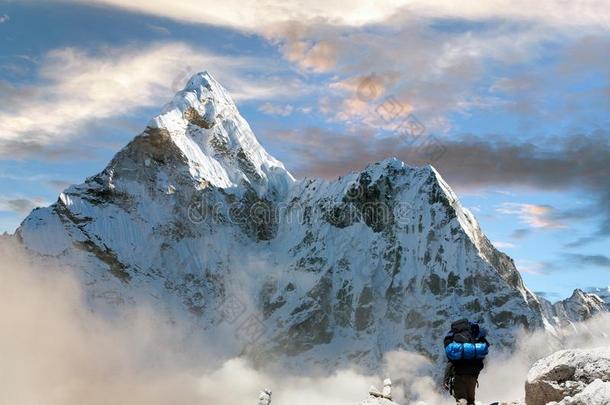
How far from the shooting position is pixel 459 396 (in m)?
17.8

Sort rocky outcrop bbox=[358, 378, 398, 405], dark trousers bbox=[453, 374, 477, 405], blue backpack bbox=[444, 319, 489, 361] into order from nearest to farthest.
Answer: rocky outcrop bbox=[358, 378, 398, 405] < blue backpack bbox=[444, 319, 489, 361] < dark trousers bbox=[453, 374, 477, 405]

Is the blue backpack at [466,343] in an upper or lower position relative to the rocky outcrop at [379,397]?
upper

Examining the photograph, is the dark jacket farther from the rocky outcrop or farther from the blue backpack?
the rocky outcrop

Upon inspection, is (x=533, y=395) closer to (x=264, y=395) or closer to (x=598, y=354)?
(x=598, y=354)

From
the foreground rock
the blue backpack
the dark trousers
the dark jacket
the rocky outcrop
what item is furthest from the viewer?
the dark trousers

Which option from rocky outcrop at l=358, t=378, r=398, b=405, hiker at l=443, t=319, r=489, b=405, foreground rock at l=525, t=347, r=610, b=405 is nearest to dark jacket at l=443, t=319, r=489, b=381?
hiker at l=443, t=319, r=489, b=405

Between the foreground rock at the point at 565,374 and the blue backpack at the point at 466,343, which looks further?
the blue backpack at the point at 466,343

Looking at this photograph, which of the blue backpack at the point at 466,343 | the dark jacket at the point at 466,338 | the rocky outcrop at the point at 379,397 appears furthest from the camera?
the dark jacket at the point at 466,338

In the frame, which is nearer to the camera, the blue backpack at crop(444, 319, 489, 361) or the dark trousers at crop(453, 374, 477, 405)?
the blue backpack at crop(444, 319, 489, 361)

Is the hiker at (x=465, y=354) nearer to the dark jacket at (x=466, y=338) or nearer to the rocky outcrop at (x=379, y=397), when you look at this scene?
the dark jacket at (x=466, y=338)

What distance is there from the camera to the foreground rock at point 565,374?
15688 mm

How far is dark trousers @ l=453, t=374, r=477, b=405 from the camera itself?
57.8 ft

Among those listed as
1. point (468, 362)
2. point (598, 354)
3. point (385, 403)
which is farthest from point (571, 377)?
point (385, 403)

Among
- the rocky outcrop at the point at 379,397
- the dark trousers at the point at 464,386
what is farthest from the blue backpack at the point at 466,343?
the rocky outcrop at the point at 379,397
